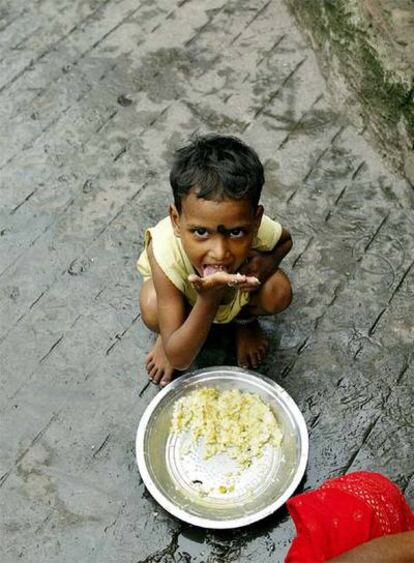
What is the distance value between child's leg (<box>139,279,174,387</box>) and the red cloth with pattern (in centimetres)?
78

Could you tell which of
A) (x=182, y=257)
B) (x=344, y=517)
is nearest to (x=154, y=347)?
(x=182, y=257)

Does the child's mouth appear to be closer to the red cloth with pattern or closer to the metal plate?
the metal plate

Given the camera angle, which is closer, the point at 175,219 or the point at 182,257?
the point at 175,219

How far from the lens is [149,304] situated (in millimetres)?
2561

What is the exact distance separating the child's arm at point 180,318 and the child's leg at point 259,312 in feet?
0.91

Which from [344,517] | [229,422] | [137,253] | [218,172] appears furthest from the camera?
[137,253]

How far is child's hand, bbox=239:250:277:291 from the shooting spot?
2.44m

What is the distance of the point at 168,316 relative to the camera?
2410 mm

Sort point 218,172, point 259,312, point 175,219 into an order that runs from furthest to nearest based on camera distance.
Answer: point 259,312, point 175,219, point 218,172

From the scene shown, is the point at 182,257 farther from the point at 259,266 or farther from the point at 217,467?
the point at 217,467

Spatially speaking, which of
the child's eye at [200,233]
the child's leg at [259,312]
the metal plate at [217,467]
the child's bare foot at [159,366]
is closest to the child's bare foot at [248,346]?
the child's leg at [259,312]

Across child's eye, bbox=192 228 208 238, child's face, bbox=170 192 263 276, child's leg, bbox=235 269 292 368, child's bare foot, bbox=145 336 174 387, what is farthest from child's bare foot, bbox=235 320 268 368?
child's eye, bbox=192 228 208 238

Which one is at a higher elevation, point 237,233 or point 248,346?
point 237,233

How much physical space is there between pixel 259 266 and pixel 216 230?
35 centimetres
